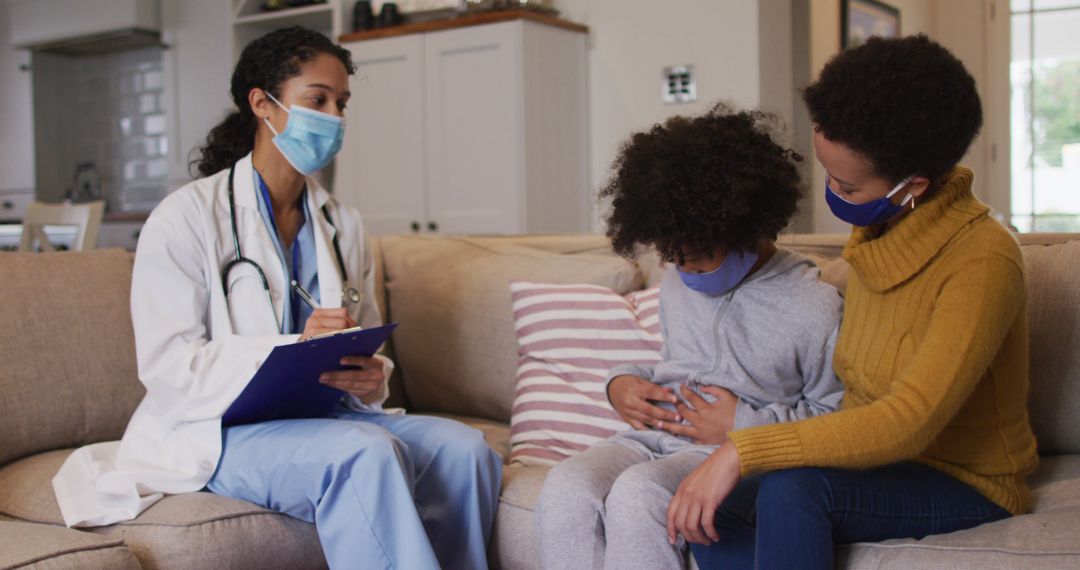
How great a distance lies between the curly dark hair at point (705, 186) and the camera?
156 centimetres

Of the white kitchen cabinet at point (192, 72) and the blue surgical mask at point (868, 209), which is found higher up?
the white kitchen cabinet at point (192, 72)

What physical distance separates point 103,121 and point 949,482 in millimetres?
6240

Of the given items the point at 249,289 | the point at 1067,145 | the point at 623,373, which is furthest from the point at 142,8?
the point at 1067,145

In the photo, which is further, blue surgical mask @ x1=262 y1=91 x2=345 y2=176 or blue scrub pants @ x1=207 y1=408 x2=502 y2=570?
blue surgical mask @ x1=262 y1=91 x2=345 y2=176

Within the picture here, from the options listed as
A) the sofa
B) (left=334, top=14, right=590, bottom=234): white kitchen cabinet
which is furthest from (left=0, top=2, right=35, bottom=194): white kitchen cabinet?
the sofa

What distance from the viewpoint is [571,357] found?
2102 mm

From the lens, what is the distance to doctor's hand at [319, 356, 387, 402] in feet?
5.92

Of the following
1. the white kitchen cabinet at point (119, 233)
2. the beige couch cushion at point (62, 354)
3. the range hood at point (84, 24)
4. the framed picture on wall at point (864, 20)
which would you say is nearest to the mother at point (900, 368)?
the beige couch cushion at point (62, 354)

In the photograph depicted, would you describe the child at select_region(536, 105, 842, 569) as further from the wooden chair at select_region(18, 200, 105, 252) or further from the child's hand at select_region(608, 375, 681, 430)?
the wooden chair at select_region(18, 200, 105, 252)

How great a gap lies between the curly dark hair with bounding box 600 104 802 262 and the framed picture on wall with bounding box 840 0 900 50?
3.16 m

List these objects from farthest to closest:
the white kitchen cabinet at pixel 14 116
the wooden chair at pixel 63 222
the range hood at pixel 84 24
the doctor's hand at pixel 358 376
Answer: the white kitchen cabinet at pixel 14 116
the range hood at pixel 84 24
the wooden chair at pixel 63 222
the doctor's hand at pixel 358 376

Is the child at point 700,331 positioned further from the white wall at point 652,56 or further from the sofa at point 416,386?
the white wall at point 652,56

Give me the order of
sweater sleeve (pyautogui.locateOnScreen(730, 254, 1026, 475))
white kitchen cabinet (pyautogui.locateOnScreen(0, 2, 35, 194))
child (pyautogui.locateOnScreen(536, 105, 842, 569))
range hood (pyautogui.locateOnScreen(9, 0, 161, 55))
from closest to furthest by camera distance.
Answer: sweater sleeve (pyautogui.locateOnScreen(730, 254, 1026, 475)) < child (pyautogui.locateOnScreen(536, 105, 842, 569)) < range hood (pyautogui.locateOnScreen(9, 0, 161, 55)) < white kitchen cabinet (pyautogui.locateOnScreen(0, 2, 35, 194))

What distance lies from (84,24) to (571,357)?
4837 millimetres
